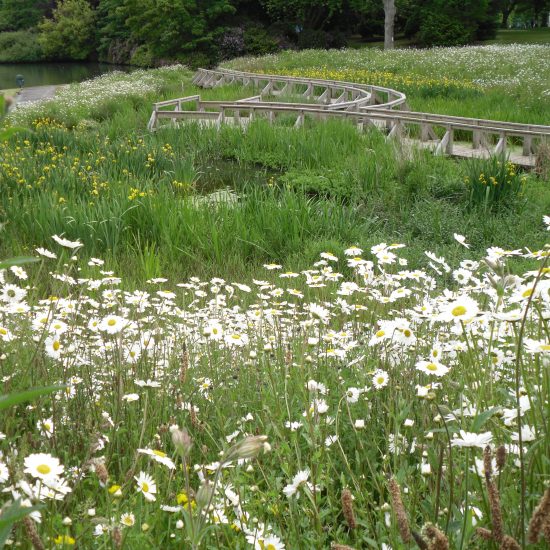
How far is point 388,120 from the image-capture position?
13.0 metres

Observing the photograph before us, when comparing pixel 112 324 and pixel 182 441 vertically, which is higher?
pixel 182 441

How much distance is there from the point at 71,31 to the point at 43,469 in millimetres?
62010

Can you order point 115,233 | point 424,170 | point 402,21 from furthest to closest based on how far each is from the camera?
1. point 402,21
2. point 424,170
3. point 115,233

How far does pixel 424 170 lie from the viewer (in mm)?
9328

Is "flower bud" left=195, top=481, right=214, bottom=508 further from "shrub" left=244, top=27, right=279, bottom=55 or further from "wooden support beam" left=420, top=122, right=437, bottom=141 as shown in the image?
"shrub" left=244, top=27, right=279, bottom=55

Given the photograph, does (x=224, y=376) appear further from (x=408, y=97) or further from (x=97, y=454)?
(x=408, y=97)

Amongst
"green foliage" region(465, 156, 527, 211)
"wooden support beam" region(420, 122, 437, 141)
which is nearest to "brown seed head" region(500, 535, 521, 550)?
"green foliage" region(465, 156, 527, 211)

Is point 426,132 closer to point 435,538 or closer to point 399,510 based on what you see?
point 399,510

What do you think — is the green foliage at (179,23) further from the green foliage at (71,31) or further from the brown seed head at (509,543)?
the brown seed head at (509,543)

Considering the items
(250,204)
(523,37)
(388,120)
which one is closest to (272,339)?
(250,204)

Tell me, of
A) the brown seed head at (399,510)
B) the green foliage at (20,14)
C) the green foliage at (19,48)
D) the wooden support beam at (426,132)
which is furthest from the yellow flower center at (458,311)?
the green foliage at (20,14)

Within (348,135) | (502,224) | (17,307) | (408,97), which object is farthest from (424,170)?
(408,97)

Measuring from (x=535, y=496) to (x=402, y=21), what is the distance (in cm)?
4598

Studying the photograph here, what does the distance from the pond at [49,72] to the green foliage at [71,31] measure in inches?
52.2
